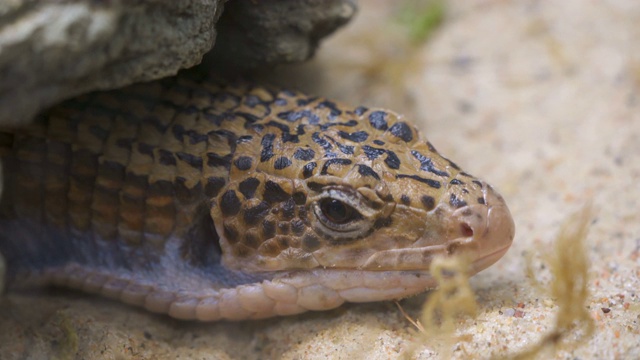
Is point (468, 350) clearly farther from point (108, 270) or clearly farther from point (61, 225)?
point (61, 225)

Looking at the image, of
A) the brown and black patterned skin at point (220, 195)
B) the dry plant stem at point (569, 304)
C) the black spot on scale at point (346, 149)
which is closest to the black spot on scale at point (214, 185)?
the brown and black patterned skin at point (220, 195)

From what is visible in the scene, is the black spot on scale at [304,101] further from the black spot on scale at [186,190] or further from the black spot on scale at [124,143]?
the black spot on scale at [124,143]

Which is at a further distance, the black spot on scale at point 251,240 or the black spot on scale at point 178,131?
the black spot on scale at point 178,131

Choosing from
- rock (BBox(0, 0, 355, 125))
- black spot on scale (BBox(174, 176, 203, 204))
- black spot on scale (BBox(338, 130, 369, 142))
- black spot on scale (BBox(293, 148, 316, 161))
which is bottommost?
black spot on scale (BBox(174, 176, 203, 204))

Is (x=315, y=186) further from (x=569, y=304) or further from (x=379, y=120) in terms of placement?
(x=569, y=304)

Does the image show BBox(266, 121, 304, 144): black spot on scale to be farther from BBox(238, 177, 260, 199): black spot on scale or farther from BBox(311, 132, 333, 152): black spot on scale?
BBox(238, 177, 260, 199): black spot on scale

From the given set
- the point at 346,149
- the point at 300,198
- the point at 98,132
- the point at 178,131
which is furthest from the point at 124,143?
the point at 346,149

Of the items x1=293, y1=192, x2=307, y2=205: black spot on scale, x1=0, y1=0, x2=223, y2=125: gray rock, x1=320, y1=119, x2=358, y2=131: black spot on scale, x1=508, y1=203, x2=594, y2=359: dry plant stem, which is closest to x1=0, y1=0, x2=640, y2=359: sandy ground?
x1=508, y1=203, x2=594, y2=359: dry plant stem
